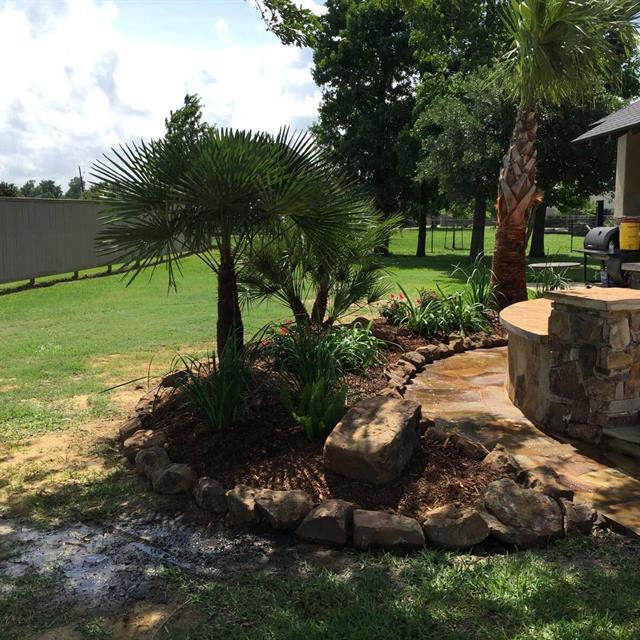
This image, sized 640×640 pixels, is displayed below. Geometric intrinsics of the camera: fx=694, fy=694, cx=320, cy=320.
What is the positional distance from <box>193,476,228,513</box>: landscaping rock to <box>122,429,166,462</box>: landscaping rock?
744 mm

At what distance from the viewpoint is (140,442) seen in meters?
4.59

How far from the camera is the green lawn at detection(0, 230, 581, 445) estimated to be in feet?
19.7

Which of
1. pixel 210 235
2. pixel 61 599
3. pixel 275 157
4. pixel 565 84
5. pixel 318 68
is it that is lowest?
pixel 61 599

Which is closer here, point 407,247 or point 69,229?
point 69,229

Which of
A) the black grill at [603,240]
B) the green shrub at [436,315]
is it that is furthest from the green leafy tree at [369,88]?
the green shrub at [436,315]

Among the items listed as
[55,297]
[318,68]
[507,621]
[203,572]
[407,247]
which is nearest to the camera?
[507,621]

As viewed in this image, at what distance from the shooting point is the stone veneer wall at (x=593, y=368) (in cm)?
452

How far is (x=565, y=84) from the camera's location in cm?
834

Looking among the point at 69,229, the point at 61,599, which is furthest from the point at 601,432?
the point at 69,229

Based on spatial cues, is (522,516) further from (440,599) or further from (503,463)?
(440,599)

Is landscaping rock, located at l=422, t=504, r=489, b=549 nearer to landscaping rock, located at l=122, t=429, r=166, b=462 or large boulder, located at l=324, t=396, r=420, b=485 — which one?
large boulder, located at l=324, t=396, r=420, b=485

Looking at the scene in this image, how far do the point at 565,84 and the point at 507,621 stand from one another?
7320 mm

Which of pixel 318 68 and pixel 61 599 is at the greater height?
pixel 318 68

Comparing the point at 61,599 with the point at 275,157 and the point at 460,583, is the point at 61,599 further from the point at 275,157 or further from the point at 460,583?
the point at 275,157
